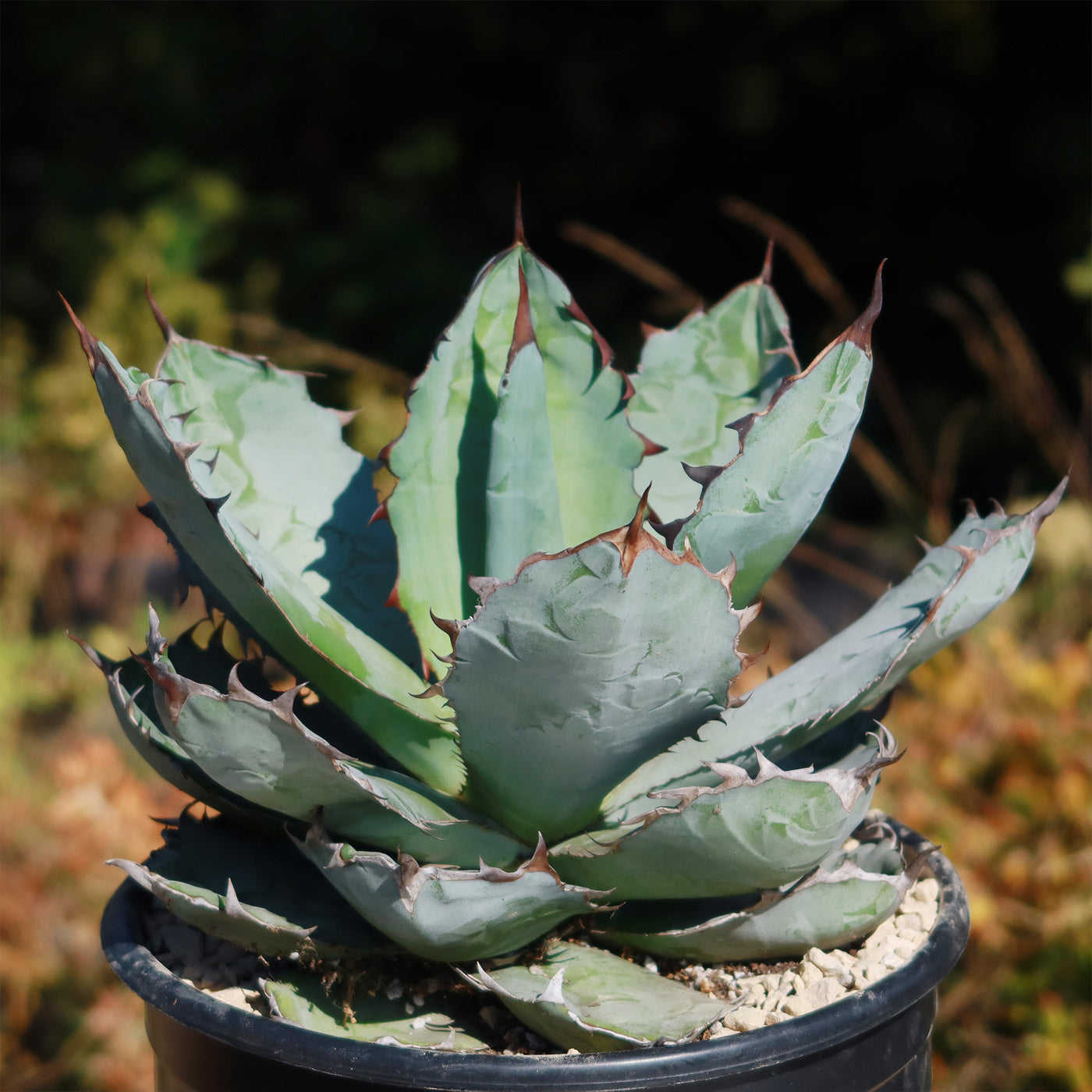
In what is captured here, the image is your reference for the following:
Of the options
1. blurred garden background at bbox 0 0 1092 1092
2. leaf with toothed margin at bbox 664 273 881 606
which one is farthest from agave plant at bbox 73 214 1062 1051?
blurred garden background at bbox 0 0 1092 1092

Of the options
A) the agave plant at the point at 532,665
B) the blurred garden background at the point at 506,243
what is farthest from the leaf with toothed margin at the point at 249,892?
the blurred garden background at the point at 506,243

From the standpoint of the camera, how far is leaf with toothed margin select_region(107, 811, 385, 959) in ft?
2.74

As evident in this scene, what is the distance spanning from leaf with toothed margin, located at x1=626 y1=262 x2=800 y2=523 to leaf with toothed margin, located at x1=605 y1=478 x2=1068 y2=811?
0.69 ft

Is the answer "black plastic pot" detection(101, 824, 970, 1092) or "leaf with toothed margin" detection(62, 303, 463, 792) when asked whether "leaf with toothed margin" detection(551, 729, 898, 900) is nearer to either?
"black plastic pot" detection(101, 824, 970, 1092)

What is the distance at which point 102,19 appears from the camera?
5.90m

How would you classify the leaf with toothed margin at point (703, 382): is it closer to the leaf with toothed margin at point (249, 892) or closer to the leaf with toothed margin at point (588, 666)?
the leaf with toothed margin at point (588, 666)

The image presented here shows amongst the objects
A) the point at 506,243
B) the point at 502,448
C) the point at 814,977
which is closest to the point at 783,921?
the point at 814,977

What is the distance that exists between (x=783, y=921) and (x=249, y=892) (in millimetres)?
441

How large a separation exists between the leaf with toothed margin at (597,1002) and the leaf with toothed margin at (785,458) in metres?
0.34

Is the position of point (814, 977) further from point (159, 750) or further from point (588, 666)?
point (159, 750)

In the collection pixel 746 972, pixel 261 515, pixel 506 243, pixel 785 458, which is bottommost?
pixel 506 243

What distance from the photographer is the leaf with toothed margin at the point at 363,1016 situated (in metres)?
0.86

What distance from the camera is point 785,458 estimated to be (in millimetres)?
891

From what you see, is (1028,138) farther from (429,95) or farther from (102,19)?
(102,19)
